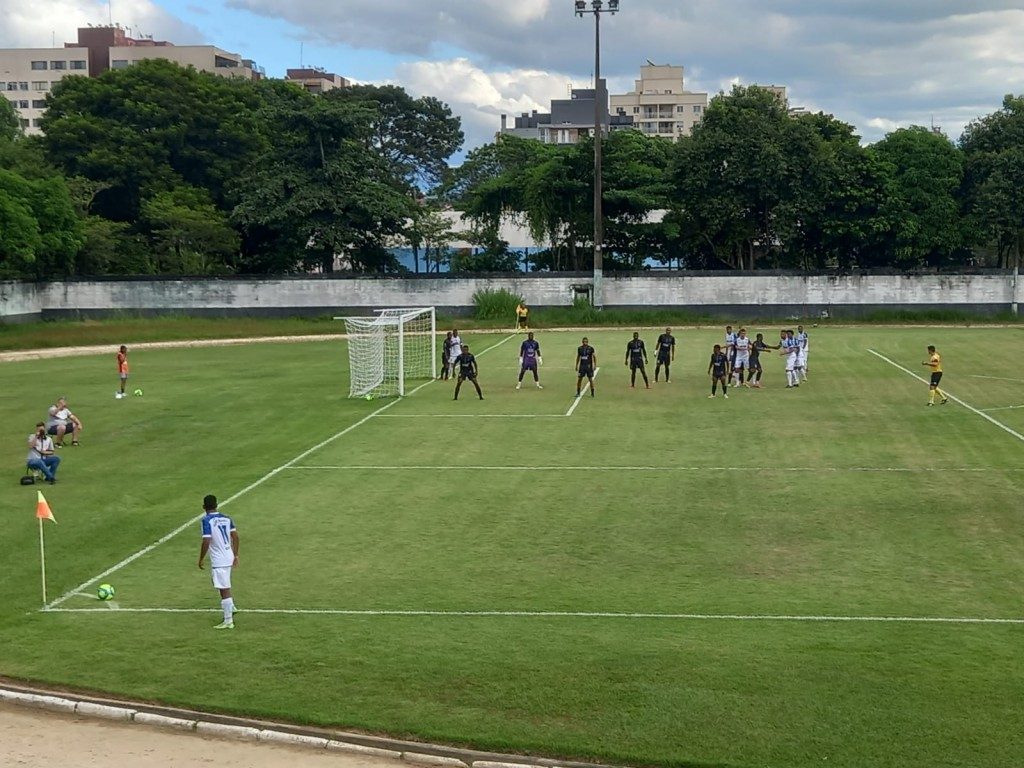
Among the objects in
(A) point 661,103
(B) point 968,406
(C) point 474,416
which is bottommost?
(C) point 474,416

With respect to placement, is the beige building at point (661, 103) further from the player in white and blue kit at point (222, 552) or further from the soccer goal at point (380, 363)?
the player in white and blue kit at point (222, 552)


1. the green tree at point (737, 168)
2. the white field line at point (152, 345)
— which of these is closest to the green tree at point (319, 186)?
the white field line at point (152, 345)

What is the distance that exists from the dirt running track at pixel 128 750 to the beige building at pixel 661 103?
156 meters

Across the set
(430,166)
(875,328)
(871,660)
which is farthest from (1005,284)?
(430,166)

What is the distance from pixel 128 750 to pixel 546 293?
59072 mm

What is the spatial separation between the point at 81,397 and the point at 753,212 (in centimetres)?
4544

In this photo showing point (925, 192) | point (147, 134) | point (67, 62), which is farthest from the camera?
point (67, 62)

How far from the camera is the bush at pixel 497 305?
66.6m

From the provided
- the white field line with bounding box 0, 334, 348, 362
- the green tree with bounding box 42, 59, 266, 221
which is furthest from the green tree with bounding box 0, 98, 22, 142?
the white field line with bounding box 0, 334, 348, 362

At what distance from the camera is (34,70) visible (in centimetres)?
14775

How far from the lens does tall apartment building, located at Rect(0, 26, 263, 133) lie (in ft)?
474

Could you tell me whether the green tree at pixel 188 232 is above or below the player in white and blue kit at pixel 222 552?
above

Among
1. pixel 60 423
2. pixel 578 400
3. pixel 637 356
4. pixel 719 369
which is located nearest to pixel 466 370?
pixel 578 400

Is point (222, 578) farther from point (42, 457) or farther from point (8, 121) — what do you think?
point (8, 121)
